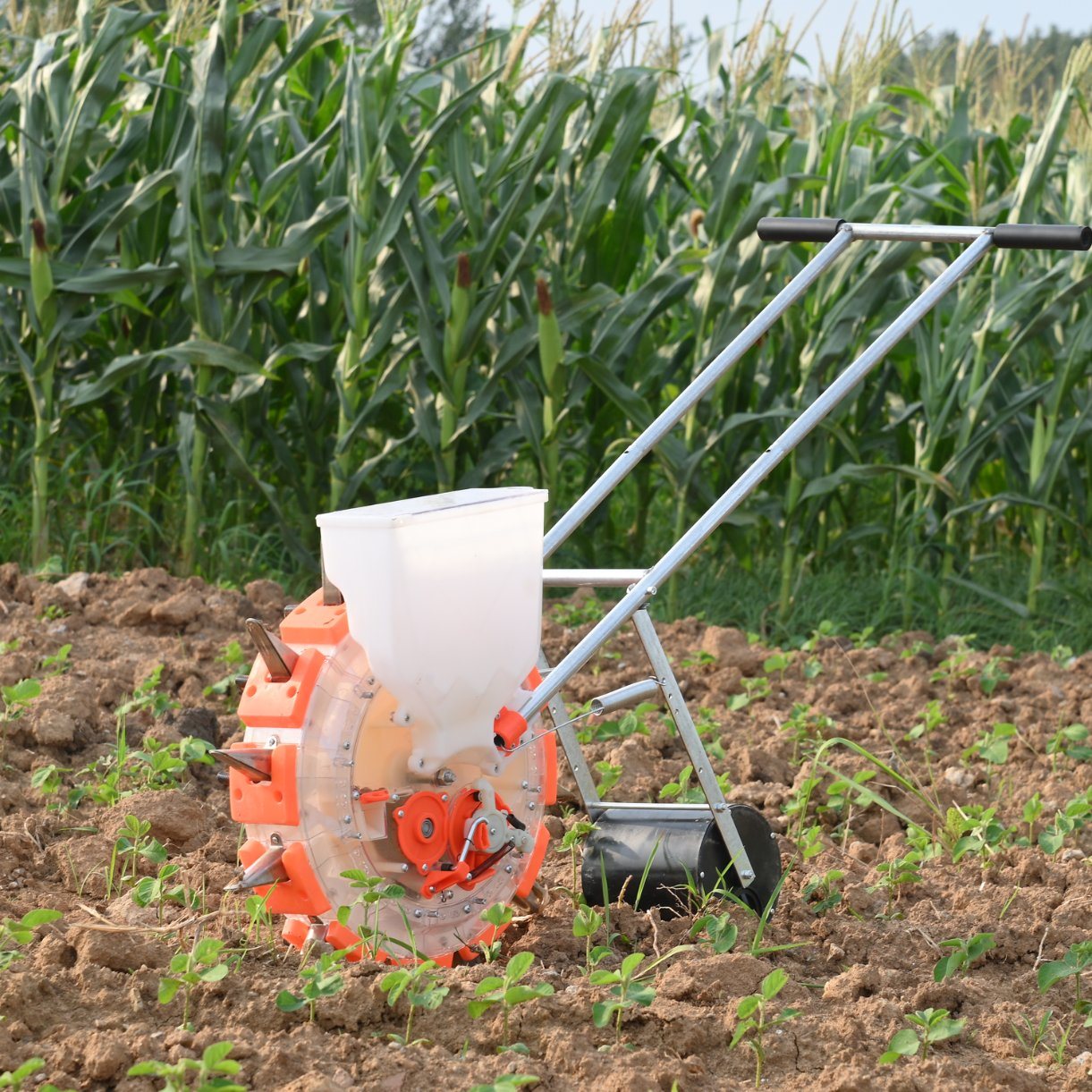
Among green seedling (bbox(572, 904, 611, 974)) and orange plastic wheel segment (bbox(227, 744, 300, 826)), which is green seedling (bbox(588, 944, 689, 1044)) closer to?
→ green seedling (bbox(572, 904, 611, 974))

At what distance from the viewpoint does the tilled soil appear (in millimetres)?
2047

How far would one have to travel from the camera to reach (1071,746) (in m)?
3.99

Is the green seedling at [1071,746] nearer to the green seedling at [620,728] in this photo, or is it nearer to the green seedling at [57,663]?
the green seedling at [620,728]

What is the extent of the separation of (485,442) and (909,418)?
1.83 meters

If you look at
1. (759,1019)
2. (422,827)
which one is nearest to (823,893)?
(759,1019)

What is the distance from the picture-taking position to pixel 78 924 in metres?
2.31

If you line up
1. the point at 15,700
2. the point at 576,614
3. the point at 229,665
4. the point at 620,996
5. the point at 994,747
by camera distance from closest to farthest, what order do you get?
the point at 620,996 → the point at 15,700 → the point at 994,747 → the point at 229,665 → the point at 576,614

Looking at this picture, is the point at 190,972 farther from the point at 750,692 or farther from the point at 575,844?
the point at 750,692

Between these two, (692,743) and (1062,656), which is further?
(1062,656)

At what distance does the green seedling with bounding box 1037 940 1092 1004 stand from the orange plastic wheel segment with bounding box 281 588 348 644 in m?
1.33

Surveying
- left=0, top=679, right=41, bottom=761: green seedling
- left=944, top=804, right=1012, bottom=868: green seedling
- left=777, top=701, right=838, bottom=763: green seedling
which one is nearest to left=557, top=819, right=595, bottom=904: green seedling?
left=944, top=804, right=1012, bottom=868: green seedling

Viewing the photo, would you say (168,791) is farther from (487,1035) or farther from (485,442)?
(485,442)

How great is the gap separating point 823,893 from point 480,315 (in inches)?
118

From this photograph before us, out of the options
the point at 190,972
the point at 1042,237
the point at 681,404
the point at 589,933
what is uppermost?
the point at 1042,237
